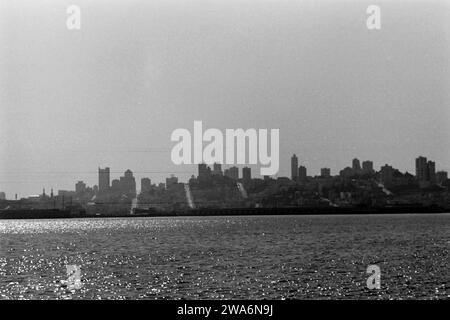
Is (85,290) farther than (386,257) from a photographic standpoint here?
No

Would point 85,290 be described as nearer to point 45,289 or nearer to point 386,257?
point 45,289

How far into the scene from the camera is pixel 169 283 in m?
29.9

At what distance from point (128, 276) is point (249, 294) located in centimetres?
913
